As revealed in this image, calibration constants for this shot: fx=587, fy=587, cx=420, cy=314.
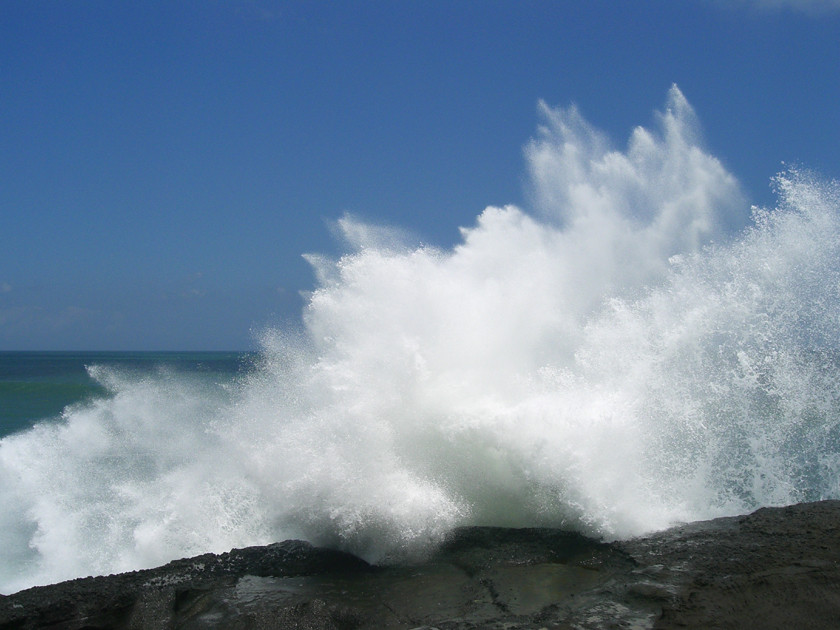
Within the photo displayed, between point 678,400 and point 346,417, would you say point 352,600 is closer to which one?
point 346,417

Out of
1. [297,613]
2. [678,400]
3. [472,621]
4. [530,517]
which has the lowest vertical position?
[472,621]

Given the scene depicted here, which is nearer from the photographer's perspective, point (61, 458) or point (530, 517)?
point (530, 517)

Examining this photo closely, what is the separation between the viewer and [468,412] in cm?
903

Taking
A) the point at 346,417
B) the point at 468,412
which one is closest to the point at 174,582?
the point at 346,417

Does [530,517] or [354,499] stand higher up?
[354,499]

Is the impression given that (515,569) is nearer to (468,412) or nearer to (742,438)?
(468,412)

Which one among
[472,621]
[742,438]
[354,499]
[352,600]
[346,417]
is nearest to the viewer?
[472,621]

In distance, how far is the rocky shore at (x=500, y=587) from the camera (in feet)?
18.1

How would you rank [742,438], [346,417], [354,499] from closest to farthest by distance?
1. [354,499]
2. [346,417]
3. [742,438]

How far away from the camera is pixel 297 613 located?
584cm

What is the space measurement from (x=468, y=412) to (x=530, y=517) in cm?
176

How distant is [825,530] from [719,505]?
2046mm

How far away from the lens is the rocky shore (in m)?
5.52

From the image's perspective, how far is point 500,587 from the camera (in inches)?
247
